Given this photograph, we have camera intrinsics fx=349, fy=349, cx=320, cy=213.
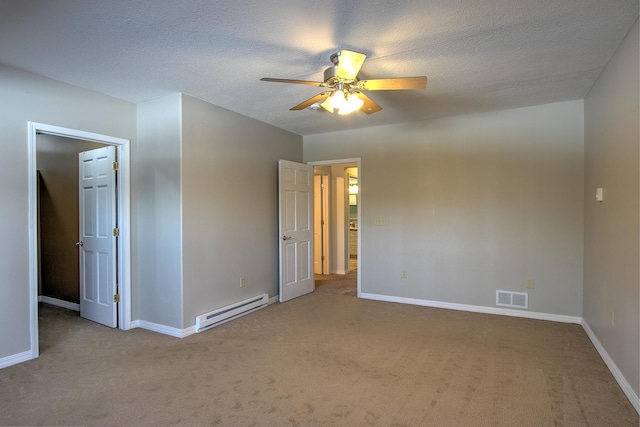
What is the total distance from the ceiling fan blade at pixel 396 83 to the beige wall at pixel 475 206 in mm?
2195

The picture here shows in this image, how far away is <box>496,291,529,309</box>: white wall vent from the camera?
159 inches

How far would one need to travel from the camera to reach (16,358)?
2.85 m

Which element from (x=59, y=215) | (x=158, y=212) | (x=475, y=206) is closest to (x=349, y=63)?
(x=158, y=212)

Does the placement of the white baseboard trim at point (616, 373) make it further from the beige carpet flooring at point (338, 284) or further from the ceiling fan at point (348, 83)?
the beige carpet flooring at point (338, 284)

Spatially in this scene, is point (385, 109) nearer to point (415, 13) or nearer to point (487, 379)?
point (415, 13)

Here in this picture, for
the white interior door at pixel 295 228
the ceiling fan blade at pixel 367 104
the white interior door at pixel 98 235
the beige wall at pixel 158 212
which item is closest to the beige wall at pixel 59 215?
the white interior door at pixel 98 235

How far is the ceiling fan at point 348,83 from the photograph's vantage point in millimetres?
2338

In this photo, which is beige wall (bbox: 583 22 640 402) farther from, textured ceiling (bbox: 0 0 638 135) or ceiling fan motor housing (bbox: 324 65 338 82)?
ceiling fan motor housing (bbox: 324 65 338 82)

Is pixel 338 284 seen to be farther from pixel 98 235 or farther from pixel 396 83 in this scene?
pixel 396 83

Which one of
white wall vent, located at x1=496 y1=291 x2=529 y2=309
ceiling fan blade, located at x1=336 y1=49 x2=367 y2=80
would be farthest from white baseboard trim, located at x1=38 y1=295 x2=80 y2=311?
white wall vent, located at x1=496 y1=291 x2=529 y2=309

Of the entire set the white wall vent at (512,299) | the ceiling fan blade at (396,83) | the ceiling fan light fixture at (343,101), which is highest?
the ceiling fan blade at (396,83)

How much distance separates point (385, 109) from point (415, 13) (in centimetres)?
198

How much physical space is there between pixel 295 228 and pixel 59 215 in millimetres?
3127

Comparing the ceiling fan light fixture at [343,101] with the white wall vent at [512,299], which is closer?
the ceiling fan light fixture at [343,101]
